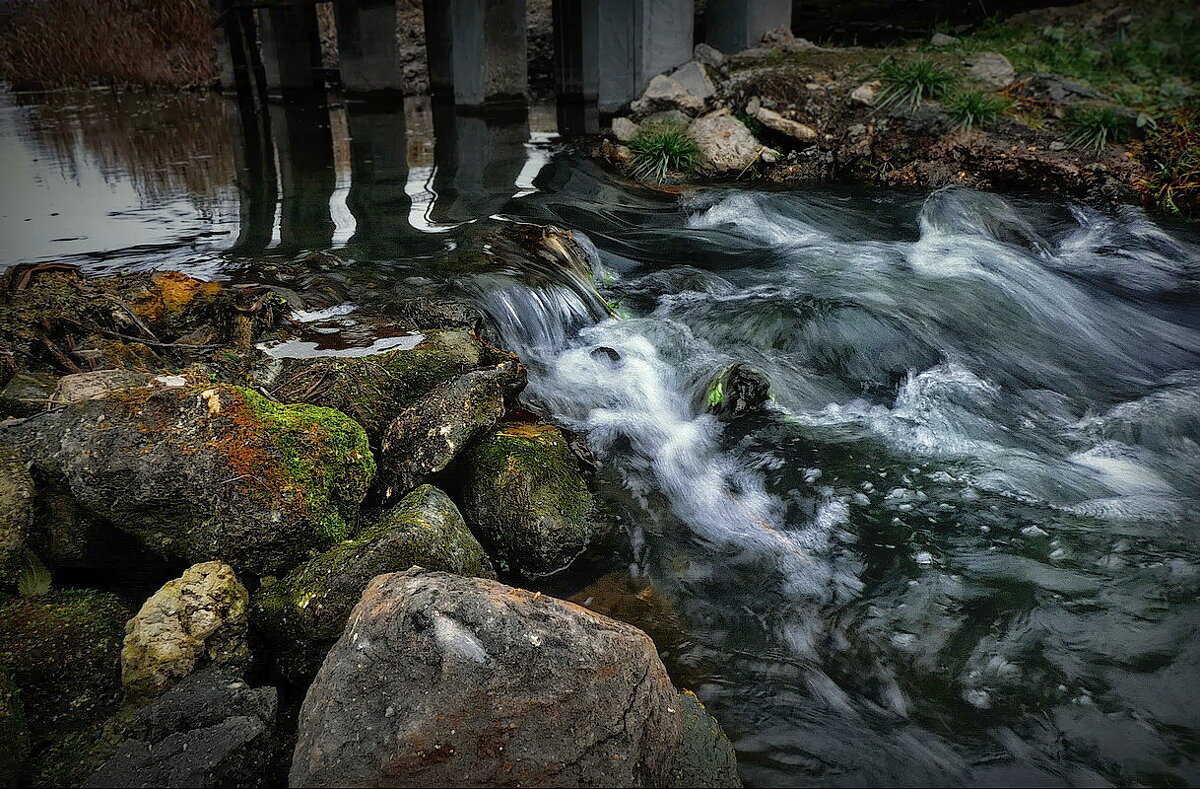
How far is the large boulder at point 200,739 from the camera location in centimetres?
218

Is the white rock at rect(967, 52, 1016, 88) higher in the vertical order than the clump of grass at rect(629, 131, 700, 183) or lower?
higher

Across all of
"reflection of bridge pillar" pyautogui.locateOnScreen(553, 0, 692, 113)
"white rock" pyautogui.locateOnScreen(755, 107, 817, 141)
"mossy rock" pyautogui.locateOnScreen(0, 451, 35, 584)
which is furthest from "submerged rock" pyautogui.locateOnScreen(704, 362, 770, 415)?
"reflection of bridge pillar" pyautogui.locateOnScreen(553, 0, 692, 113)

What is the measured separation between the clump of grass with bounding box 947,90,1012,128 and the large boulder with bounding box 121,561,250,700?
9.19 meters

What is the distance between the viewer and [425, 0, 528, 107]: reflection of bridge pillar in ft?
41.1

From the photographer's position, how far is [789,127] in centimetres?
954

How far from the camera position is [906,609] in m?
3.40

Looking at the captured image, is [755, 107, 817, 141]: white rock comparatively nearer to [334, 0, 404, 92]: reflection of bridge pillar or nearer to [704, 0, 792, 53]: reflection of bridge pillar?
[704, 0, 792, 53]: reflection of bridge pillar

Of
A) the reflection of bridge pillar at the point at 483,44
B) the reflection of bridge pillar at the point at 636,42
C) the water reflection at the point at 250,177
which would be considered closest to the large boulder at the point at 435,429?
the water reflection at the point at 250,177

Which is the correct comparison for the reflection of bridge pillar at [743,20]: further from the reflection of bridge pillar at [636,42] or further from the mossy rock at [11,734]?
the mossy rock at [11,734]

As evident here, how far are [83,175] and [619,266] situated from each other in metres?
7.94

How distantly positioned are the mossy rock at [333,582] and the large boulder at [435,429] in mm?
530

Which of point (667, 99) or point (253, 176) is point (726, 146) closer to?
point (667, 99)

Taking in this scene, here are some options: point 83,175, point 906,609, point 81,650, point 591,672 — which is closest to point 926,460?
point 906,609

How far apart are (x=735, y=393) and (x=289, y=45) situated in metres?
14.8
